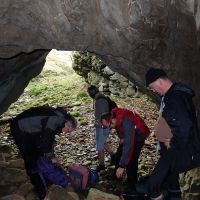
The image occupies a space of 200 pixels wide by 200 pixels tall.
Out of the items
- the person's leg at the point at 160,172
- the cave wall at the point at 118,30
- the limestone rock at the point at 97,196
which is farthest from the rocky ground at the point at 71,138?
the person's leg at the point at 160,172

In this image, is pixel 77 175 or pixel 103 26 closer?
pixel 103 26

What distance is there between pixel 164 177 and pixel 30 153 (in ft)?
10.3

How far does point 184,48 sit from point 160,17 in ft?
3.16

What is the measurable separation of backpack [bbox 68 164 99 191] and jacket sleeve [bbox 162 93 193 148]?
3009 millimetres

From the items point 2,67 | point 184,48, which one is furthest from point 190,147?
point 2,67

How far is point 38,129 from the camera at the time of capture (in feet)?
23.6

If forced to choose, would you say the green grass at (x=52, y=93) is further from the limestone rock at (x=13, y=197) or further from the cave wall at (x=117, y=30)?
the cave wall at (x=117, y=30)

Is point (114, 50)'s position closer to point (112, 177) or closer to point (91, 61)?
point (112, 177)

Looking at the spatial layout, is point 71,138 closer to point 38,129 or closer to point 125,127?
point 38,129

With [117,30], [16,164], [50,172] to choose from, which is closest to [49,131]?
[50,172]

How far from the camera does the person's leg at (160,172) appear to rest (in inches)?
218

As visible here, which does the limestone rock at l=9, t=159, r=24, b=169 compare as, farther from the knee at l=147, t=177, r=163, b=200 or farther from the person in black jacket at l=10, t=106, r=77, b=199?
the knee at l=147, t=177, r=163, b=200

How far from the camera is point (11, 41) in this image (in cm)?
727

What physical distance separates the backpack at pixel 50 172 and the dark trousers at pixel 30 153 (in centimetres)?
17
